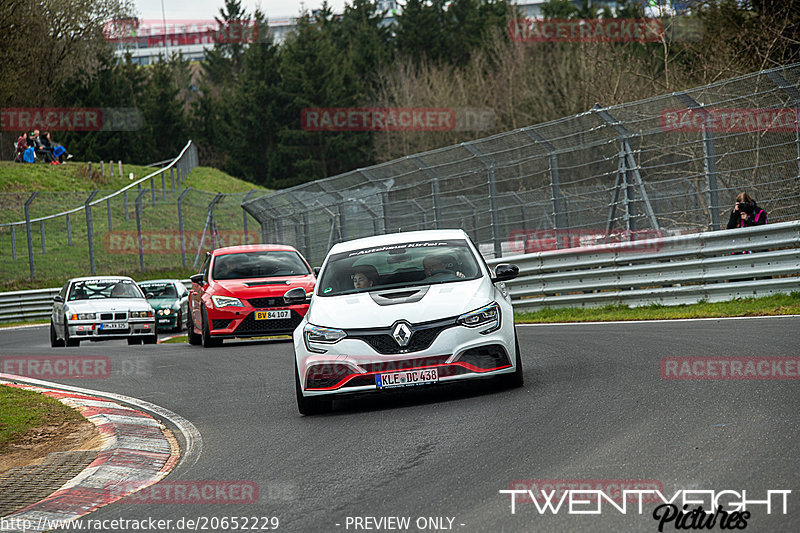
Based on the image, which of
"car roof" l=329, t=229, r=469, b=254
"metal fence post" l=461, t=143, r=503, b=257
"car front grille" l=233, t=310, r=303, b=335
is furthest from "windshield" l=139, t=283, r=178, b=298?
"car roof" l=329, t=229, r=469, b=254

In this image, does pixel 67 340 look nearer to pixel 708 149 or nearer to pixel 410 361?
pixel 708 149

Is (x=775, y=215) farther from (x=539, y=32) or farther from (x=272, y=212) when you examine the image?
(x=539, y=32)

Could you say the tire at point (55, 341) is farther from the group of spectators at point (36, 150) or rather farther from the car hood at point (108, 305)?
the group of spectators at point (36, 150)

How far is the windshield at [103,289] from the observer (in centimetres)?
2117

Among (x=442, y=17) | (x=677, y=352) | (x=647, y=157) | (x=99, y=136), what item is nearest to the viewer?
(x=677, y=352)

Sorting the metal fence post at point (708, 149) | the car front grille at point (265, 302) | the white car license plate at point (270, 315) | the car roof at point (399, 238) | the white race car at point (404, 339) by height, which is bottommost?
the white car license plate at point (270, 315)

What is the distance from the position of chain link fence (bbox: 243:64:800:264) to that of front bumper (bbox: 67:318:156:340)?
6.33 meters

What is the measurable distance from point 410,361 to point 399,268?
160 cm

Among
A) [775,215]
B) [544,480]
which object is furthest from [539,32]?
[544,480]

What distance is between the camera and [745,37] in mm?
23703

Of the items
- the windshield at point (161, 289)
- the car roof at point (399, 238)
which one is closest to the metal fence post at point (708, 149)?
the car roof at point (399, 238)

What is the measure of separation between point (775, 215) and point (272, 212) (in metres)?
19.1

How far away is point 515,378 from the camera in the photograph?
891 cm

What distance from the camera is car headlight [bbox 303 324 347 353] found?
28.2 ft
